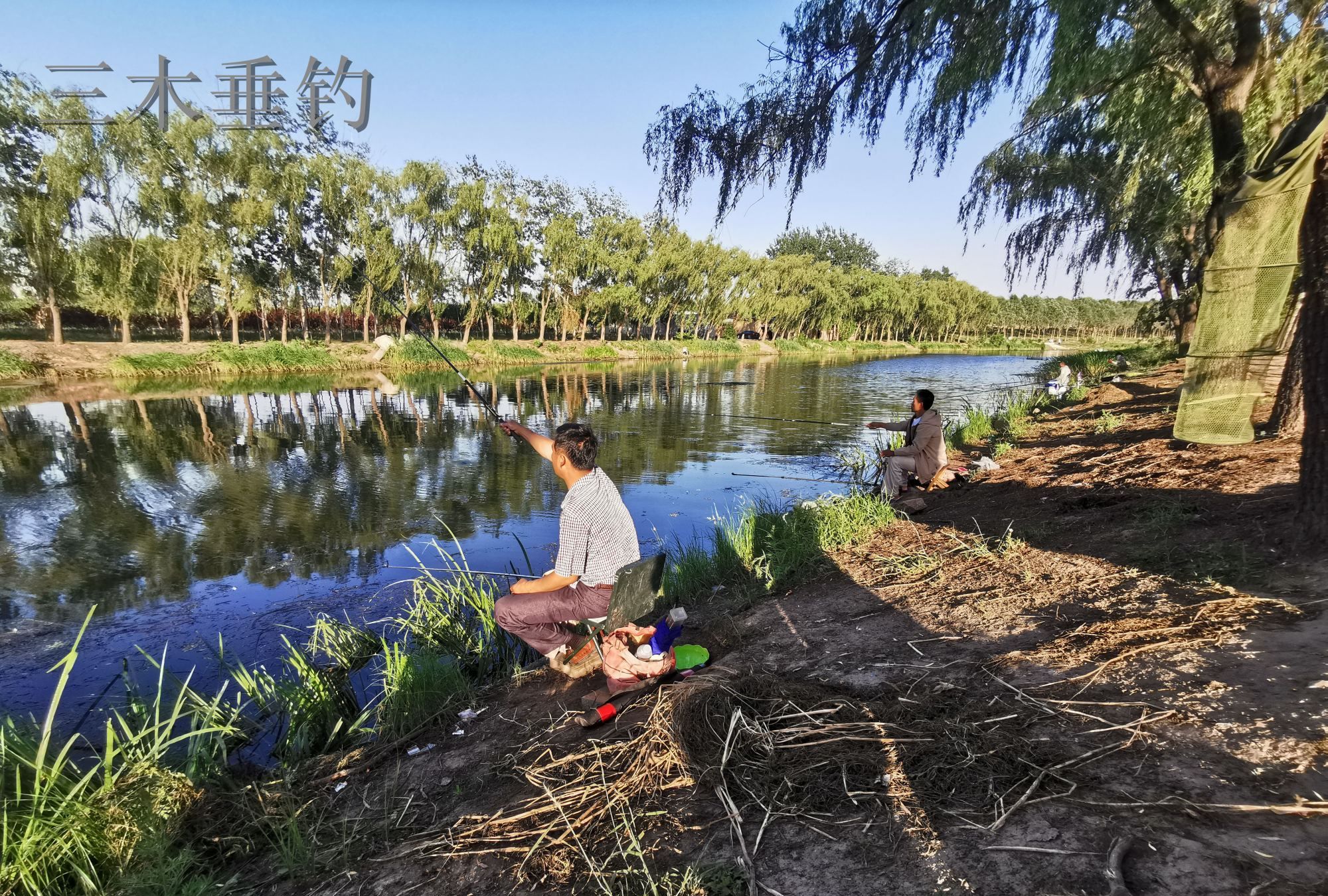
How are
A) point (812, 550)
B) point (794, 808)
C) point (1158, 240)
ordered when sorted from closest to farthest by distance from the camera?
point (794, 808)
point (812, 550)
point (1158, 240)

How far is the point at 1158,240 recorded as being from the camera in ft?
56.2

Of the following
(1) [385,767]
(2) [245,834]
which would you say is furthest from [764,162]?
(2) [245,834]

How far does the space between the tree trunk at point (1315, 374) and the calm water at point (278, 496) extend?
5.39m

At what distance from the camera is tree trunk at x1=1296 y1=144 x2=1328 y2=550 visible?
11.5ft

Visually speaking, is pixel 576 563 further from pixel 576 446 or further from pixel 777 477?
pixel 777 477

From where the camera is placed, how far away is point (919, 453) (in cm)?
760

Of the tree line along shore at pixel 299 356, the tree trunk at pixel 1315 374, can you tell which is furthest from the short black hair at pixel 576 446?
the tree line along shore at pixel 299 356

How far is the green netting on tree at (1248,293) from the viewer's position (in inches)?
153

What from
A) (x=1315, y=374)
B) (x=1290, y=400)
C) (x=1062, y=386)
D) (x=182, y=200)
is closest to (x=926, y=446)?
(x=1290, y=400)

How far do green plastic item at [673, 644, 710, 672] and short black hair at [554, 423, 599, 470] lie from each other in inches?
49.7

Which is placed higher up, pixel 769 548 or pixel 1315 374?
pixel 1315 374

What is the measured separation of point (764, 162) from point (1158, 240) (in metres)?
17.1

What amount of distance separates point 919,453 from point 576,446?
211 inches

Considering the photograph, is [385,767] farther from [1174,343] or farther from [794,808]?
[1174,343]
